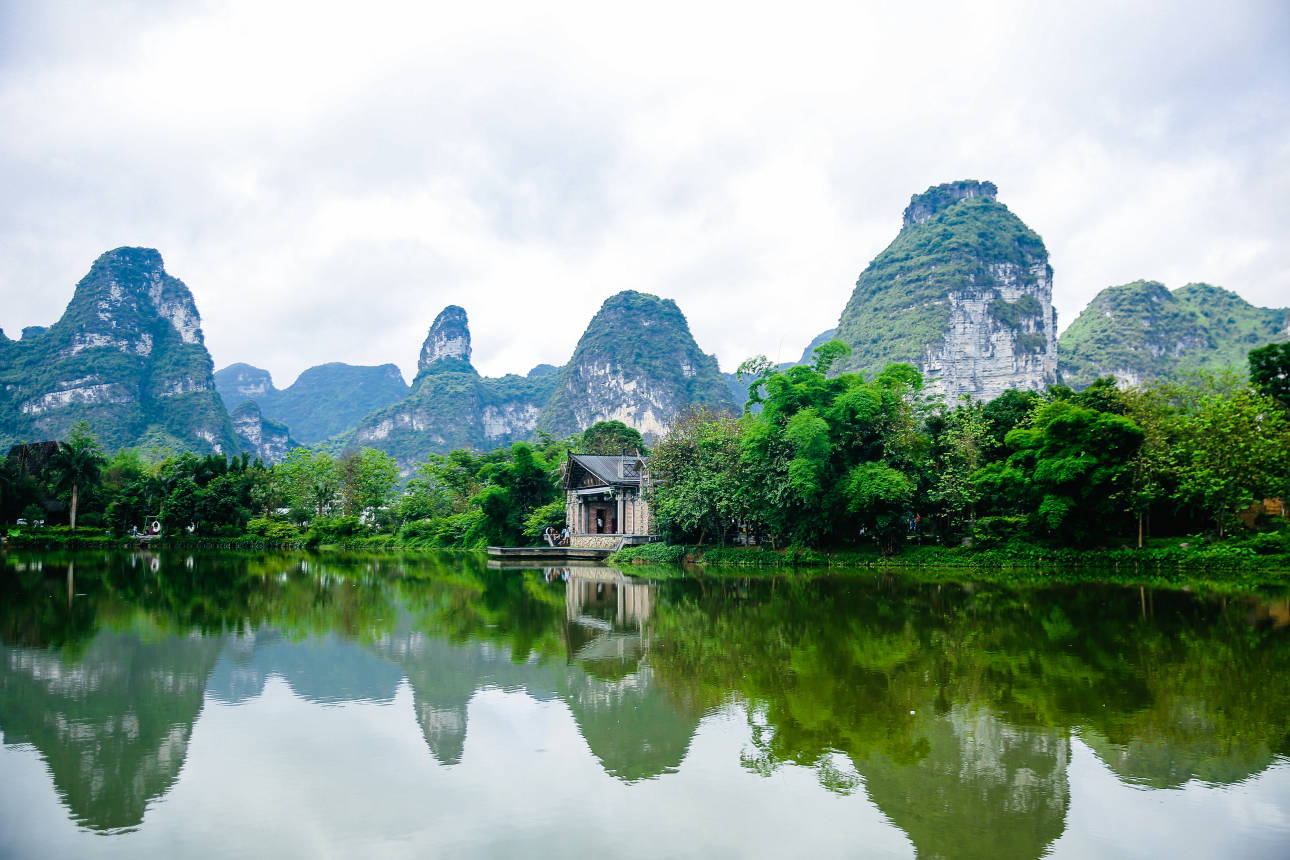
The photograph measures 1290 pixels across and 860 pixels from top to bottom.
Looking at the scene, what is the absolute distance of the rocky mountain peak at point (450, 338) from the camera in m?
165

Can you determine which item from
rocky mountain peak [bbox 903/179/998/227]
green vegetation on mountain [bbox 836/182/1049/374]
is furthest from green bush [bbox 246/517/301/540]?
rocky mountain peak [bbox 903/179/998/227]

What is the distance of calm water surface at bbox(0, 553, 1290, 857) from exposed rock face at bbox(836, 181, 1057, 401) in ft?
312

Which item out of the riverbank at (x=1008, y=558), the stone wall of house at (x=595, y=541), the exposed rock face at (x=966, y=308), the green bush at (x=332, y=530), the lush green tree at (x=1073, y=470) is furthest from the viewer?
the exposed rock face at (x=966, y=308)

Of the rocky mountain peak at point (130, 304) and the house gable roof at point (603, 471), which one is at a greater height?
the rocky mountain peak at point (130, 304)

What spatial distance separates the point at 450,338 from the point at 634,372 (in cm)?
5706

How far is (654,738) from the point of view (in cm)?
568

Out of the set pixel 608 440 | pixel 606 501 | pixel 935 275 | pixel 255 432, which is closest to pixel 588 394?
pixel 935 275

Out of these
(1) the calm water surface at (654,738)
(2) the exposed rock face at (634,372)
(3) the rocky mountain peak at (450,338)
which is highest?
(3) the rocky mountain peak at (450,338)

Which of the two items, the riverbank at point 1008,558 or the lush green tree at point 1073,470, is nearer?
the riverbank at point 1008,558

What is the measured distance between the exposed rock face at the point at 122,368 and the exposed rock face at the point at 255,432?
14.1 metres

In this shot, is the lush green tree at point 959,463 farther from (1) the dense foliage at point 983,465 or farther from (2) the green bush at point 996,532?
(2) the green bush at point 996,532

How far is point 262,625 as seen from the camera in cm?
1163

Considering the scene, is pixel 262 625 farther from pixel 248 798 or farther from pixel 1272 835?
pixel 1272 835

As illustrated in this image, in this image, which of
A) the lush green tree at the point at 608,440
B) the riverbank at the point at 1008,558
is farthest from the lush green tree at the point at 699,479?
the lush green tree at the point at 608,440
